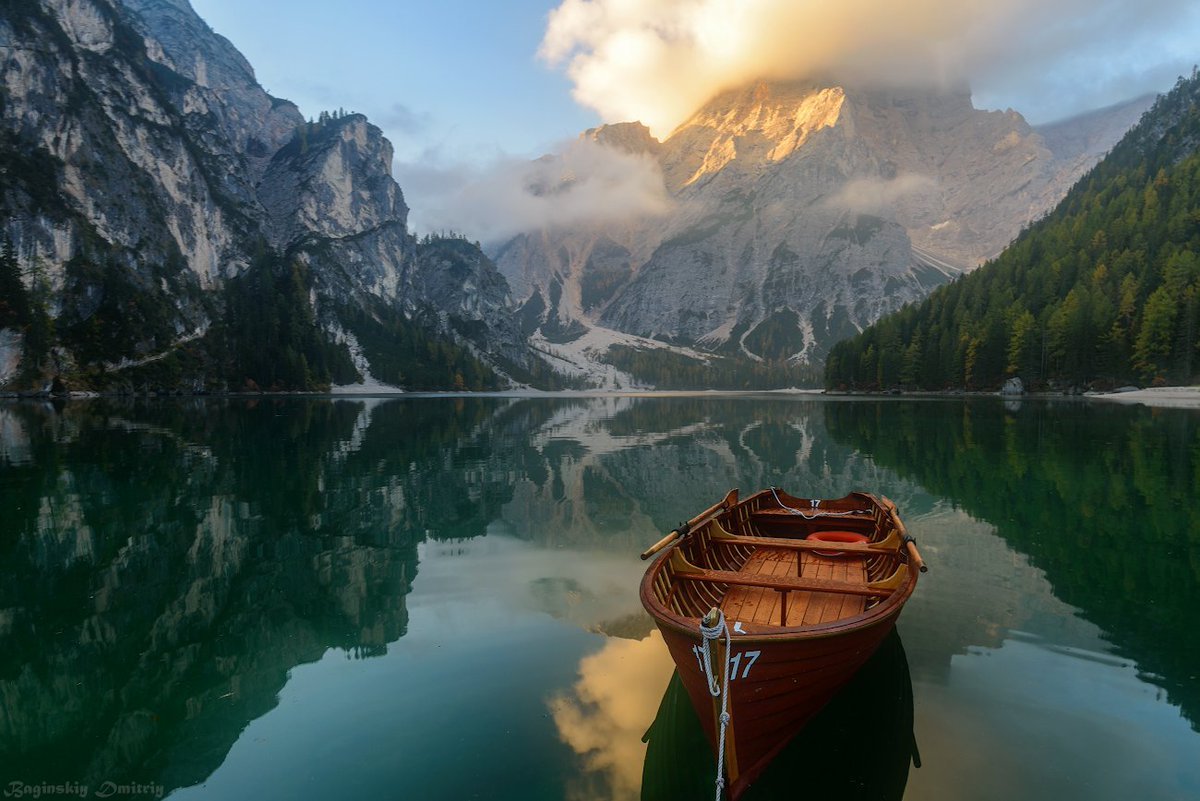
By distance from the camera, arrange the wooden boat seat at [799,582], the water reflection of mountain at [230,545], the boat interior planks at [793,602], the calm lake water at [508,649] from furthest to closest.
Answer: the boat interior planks at [793,602], the water reflection of mountain at [230,545], the wooden boat seat at [799,582], the calm lake water at [508,649]

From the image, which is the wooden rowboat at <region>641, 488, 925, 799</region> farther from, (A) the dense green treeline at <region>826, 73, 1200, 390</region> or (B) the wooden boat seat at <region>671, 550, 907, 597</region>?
(A) the dense green treeline at <region>826, 73, 1200, 390</region>

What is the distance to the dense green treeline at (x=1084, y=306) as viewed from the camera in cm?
10281

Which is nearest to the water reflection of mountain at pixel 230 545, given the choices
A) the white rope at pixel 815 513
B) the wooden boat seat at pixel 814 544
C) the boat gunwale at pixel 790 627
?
the wooden boat seat at pixel 814 544

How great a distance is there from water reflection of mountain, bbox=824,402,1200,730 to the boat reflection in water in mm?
4956

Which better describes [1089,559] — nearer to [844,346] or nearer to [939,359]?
[939,359]

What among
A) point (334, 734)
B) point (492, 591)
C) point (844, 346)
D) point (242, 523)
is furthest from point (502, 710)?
point (844, 346)

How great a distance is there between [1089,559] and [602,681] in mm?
15897

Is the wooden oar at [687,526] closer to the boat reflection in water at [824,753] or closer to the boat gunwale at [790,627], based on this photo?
the boat gunwale at [790,627]

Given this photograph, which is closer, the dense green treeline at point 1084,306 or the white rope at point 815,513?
the white rope at point 815,513

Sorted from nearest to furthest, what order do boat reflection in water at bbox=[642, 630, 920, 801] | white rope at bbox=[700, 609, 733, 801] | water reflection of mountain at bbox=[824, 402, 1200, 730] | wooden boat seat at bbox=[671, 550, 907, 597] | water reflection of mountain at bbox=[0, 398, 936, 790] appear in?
white rope at bbox=[700, 609, 733, 801]
boat reflection in water at bbox=[642, 630, 920, 801]
wooden boat seat at bbox=[671, 550, 907, 597]
water reflection of mountain at bbox=[0, 398, 936, 790]
water reflection of mountain at bbox=[824, 402, 1200, 730]

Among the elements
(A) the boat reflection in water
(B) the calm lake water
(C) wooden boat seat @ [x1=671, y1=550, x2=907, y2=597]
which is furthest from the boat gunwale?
(B) the calm lake water

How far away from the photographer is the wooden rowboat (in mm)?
8031

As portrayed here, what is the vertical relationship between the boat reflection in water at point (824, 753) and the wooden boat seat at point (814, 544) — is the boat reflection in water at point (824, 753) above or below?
below

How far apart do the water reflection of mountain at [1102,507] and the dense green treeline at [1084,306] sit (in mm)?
63462
